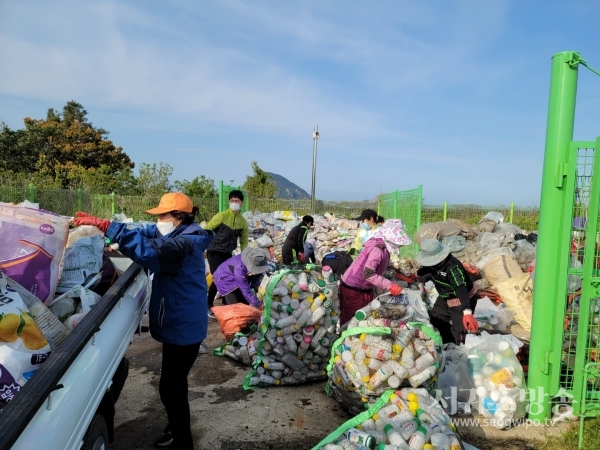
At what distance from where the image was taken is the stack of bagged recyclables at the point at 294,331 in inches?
155

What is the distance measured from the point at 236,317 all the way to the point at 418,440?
107 inches

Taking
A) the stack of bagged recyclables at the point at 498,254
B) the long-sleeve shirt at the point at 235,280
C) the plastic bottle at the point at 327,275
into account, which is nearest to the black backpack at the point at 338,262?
the stack of bagged recyclables at the point at 498,254

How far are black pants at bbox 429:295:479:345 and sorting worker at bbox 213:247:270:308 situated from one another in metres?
1.93

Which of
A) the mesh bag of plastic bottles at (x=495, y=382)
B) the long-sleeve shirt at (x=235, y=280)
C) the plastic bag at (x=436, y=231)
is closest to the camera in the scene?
the mesh bag of plastic bottles at (x=495, y=382)

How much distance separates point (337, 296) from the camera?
13.6ft

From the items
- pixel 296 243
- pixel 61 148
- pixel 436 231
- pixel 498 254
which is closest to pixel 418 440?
pixel 296 243

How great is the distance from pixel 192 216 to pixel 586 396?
3.15 meters

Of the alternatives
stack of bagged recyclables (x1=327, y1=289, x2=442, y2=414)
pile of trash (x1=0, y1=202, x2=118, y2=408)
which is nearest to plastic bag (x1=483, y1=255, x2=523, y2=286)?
stack of bagged recyclables (x1=327, y1=289, x2=442, y2=414)

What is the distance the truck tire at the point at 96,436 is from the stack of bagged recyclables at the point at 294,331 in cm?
185

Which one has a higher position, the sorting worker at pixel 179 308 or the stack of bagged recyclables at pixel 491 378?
the sorting worker at pixel 179 308

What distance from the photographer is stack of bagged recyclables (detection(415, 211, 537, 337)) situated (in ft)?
18.7

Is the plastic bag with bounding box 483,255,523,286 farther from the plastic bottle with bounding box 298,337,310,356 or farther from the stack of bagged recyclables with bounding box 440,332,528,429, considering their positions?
the plastic bottle with bounding box 298,337,310,356

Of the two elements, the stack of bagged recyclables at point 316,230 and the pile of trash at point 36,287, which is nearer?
the pile of trash at point 36,287

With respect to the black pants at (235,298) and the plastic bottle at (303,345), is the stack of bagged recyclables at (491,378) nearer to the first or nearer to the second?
the plastic bottle at (303,345)
